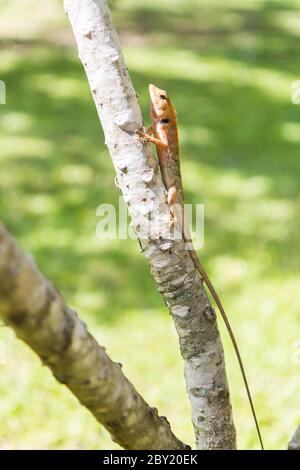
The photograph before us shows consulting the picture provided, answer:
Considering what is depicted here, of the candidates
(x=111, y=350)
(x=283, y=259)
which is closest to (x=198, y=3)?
(x=283, y=259)

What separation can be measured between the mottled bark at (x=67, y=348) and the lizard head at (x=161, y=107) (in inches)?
54.9

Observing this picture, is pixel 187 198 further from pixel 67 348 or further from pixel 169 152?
pixel 67 348

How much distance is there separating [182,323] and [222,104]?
7.11 meters

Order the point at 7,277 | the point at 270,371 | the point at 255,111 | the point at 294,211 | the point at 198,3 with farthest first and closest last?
the point at 198,3 → the point at 255,111 → the point at 294,211 → the point at 270,371 → the point at 7,277

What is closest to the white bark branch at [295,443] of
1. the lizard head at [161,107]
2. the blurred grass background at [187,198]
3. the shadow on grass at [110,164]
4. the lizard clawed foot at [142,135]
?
the lizard clawed foot at [142,135]

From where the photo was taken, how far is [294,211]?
20.9ft

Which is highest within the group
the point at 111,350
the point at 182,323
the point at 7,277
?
the point at 7,277

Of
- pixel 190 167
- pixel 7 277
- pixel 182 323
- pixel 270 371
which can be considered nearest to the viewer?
pixel 7 277

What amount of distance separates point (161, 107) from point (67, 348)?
169cm

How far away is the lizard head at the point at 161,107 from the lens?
299 cm

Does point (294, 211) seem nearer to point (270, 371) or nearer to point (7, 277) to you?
point (270, 371)

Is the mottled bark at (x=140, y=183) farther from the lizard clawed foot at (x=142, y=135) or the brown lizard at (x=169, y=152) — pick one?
the brown lizard at (x=169, y=152)

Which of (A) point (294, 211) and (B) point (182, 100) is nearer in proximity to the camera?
(A) point (294, 211)

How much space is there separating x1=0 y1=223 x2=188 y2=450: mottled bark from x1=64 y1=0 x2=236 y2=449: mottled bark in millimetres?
368
